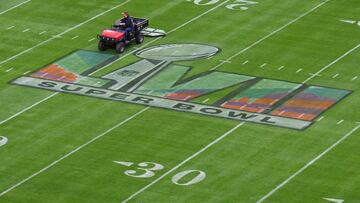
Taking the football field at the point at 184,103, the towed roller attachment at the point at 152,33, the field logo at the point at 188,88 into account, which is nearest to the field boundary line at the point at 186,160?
the football field at the point at 184,103

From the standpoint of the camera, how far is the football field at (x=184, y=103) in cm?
6931

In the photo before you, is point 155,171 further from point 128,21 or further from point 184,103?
point 128,21

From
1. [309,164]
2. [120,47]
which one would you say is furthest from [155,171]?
[120,47]

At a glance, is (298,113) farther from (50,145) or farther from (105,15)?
(105,15)

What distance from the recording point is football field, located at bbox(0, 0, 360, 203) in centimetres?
6931

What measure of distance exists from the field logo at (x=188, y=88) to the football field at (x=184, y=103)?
0.38ft

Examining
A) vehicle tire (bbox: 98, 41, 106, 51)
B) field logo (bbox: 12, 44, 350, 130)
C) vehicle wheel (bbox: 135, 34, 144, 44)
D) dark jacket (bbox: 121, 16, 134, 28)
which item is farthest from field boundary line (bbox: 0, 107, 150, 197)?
vehicle wheel (bbox: 135, 34, 144, 44)

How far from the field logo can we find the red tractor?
0.78 metres

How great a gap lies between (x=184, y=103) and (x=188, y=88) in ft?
8.53

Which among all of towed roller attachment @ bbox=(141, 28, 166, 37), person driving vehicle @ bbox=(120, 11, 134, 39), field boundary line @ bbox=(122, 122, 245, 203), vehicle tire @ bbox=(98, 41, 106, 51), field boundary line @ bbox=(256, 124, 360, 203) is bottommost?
field boundary line @ bbox=(256, 124, 360, 203)

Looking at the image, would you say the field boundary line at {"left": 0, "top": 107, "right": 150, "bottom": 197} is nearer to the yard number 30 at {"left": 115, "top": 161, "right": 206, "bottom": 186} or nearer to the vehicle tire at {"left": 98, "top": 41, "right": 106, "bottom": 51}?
the yard number 30 at {"left": 115, "top": 161, "right": 206, "bottom": 186}

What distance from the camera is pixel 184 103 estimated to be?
8019cm

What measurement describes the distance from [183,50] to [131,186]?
21982 millimetres

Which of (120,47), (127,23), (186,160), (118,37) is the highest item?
(127,23)
